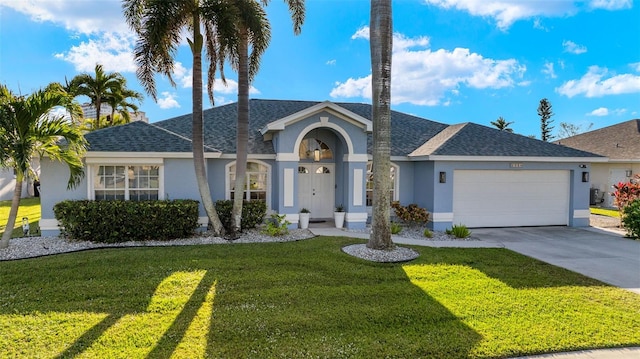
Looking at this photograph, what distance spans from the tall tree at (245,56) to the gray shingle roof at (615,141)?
23.0 m

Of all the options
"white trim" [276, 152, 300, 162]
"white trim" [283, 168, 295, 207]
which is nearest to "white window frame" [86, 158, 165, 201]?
"white trim" [276, 152, 300, 162]

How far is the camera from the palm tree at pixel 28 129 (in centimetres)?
890

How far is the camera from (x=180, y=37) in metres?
10.7

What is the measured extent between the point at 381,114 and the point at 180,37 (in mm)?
6833

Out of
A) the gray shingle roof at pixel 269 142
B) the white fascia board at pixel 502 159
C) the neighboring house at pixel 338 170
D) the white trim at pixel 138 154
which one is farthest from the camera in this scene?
the white fascia board at pixel 502 159

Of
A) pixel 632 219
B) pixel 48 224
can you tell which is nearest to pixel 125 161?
pixel 48 224

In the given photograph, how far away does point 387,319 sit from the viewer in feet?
18.2

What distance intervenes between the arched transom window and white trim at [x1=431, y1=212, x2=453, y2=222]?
507 centimetres

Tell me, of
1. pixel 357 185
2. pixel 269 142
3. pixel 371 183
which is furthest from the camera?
pixel 371 183

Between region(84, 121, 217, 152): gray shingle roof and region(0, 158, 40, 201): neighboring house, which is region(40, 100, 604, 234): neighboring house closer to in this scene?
region(84, 121, 217, 152): gray shingle roof

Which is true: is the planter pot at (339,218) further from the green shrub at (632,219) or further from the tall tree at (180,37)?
the green shrub at (632,219)

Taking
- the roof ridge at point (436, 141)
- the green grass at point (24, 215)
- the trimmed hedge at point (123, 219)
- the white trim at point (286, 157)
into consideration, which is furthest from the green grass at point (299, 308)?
the roof ridge at point (436, 141)

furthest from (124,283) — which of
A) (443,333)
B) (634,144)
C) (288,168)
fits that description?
(634,144)

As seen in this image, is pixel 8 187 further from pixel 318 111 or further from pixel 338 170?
pixel 318 111
